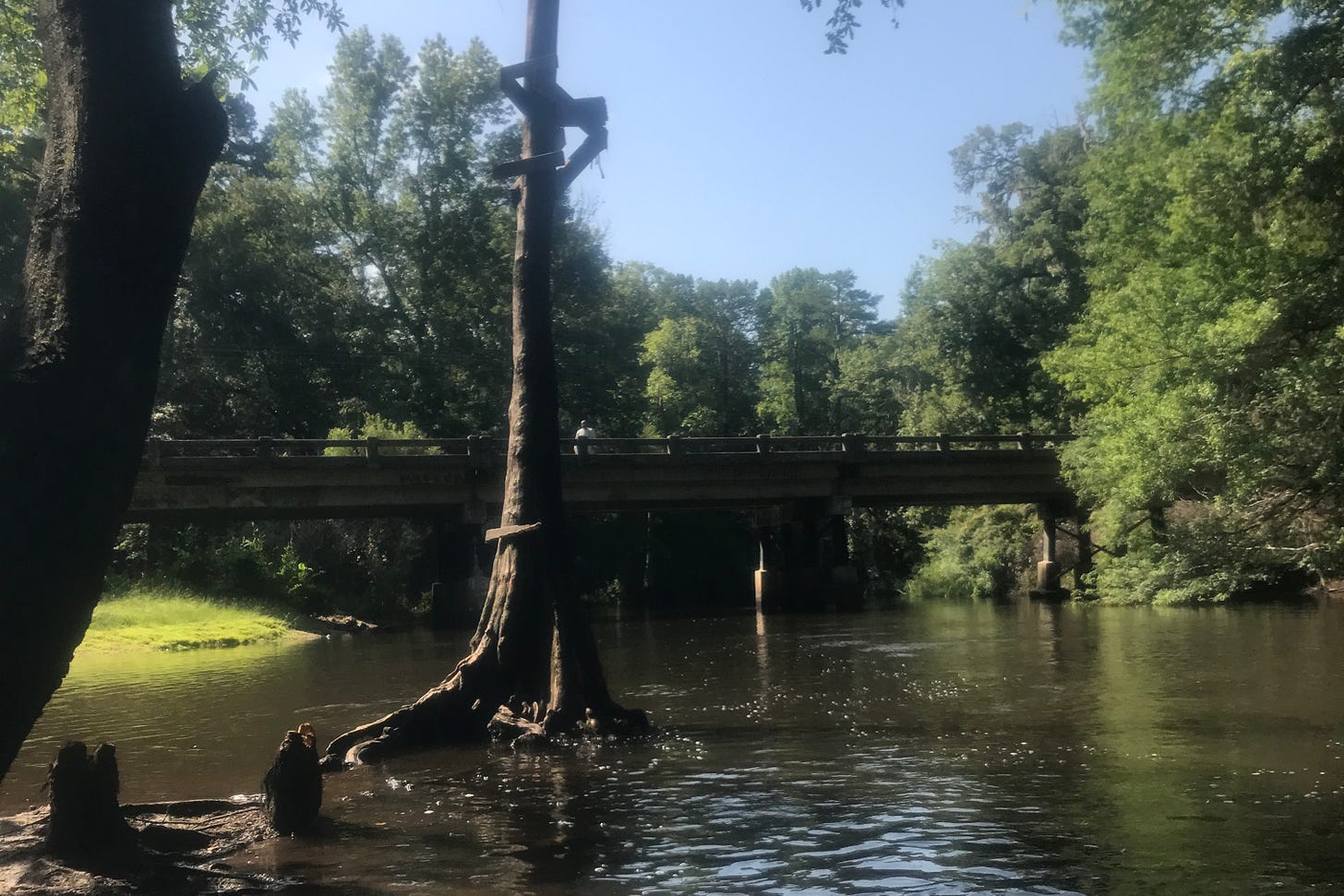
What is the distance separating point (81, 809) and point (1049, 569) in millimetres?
40086

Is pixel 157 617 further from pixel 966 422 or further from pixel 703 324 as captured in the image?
pixel 703 324

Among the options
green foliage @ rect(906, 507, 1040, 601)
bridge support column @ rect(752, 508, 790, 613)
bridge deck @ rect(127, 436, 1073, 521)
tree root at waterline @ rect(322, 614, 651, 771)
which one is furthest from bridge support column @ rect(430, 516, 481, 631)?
tree root at waterline @ rect(322, 614, 651, 771)

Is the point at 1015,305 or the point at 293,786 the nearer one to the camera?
the point at 293,786

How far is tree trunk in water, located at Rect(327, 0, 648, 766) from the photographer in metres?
11.8

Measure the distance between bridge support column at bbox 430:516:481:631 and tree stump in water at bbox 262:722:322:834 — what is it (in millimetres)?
27634

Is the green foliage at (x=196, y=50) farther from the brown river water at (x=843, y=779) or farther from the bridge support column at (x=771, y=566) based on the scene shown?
the bridge support column at (x=771, y=566)

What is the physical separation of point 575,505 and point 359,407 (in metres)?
15.8

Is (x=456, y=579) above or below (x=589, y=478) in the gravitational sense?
below

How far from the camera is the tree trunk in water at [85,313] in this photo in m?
3.71

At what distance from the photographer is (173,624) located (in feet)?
99.2

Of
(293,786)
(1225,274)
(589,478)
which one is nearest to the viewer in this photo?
(293,786)

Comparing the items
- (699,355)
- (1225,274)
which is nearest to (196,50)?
(1225,274)

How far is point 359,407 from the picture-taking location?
5003cm

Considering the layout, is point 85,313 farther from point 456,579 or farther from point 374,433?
point 374,433
